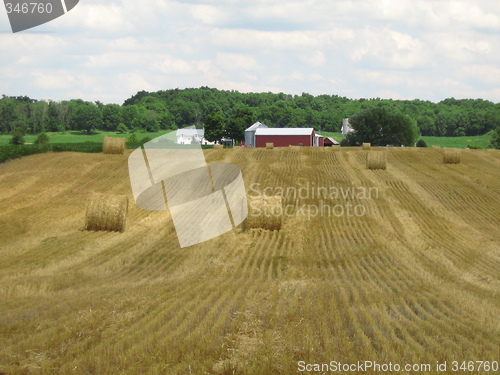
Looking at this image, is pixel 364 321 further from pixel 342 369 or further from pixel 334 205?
pixel 334 205

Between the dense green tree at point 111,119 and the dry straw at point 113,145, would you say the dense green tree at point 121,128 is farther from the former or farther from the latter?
the dry straw at point 113,145

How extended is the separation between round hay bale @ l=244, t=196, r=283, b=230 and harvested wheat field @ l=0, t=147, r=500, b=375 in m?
0.44

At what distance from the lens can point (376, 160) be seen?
41.0m

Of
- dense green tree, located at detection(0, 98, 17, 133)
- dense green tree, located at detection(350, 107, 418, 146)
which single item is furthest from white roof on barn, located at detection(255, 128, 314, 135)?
dense green tree, located at detection(0, 98, 17, 133)

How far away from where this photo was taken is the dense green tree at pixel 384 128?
94000 millimetres

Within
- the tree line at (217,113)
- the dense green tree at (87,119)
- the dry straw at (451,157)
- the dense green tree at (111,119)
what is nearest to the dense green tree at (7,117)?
the tree line at (217,113)

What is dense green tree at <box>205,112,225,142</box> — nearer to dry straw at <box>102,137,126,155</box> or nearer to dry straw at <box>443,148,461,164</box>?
dry straw at <box>102,137,126,155</box>

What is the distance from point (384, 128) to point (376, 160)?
55.7 metres

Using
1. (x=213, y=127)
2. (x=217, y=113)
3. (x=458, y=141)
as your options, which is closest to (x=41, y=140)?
(x=213, y=127)

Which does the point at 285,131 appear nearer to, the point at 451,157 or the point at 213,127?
the point at 213,127

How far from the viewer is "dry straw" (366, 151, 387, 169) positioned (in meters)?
41.1

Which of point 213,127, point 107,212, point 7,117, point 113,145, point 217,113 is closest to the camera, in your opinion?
point 107,212

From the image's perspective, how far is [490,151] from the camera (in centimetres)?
5416

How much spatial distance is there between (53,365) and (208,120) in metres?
104
